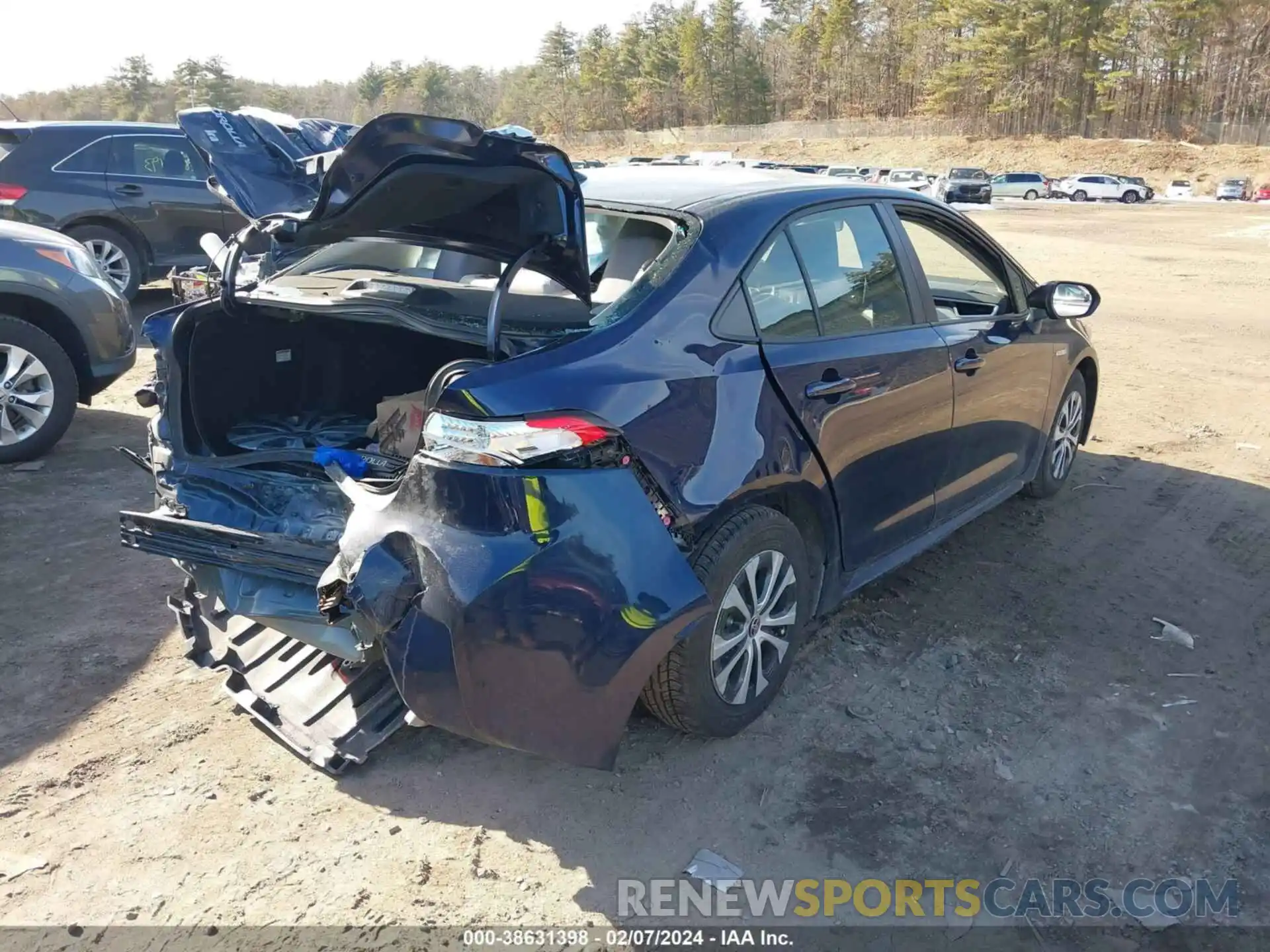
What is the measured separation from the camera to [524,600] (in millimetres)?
2457

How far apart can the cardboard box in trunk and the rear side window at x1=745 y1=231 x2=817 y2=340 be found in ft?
3.74

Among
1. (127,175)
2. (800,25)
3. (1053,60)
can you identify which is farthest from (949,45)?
(127,175)

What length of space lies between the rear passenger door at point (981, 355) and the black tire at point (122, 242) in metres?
8.58

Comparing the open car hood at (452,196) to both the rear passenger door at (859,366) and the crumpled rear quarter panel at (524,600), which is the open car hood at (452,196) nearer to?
the rear passenger door at (859,366)

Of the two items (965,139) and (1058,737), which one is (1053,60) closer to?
(965,139)

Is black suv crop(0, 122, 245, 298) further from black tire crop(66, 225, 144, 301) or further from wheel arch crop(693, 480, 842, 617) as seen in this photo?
wheel arch crop(693, 480, 842, 617)

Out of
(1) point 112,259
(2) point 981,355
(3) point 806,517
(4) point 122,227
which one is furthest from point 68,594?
(4) point 122,227

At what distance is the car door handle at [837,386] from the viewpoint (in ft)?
10.4

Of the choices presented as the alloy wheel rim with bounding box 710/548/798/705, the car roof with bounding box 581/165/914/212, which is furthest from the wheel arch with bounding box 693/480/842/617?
the car roof with bounding box 581/165/914/212

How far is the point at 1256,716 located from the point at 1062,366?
6.87 feet

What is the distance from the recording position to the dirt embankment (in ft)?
189

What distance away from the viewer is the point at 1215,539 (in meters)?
4.98

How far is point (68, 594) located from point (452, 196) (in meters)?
2.64

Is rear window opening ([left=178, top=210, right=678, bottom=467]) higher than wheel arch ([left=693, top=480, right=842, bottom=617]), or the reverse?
rear window opening ([left=178, top=210, right=678, bottom=467])
